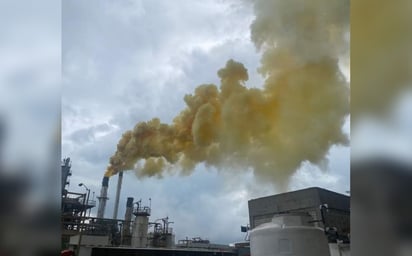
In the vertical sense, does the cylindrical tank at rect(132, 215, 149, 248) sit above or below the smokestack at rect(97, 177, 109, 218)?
below

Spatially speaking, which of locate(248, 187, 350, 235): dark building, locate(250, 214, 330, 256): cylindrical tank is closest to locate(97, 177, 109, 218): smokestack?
locate(248, 187, 350, 235): dark building

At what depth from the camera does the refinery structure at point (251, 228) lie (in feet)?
25.0

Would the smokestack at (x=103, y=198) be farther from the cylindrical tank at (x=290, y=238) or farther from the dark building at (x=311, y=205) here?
the cylindrical tank at (x=290, y=238)

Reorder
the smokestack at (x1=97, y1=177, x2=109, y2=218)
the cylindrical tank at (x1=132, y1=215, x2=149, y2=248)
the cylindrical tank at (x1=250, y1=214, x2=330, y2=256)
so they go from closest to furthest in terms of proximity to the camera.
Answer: the cylindrical tank at (x1=250, y1=214, x2=330, y2=256) → the cylindrical tank at (x1=132, y1=215, x2=149, y2=248) → the smokestack at (x1=97, y1=177, x2=109, y2=218)

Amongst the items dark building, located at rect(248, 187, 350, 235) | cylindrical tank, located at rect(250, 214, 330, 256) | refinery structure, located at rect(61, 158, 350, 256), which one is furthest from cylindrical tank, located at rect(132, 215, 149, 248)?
cylindrical tank, located at rect(250, 214, 330, 256)

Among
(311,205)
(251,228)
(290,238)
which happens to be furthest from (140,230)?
(290,238)

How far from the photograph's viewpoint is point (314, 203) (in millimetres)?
14766

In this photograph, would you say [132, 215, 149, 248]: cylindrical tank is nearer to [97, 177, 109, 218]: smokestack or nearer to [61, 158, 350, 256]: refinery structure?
[61, 158, 350, 256]: refinery structure

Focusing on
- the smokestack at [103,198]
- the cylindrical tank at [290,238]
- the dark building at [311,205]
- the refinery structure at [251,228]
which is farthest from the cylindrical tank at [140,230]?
the cylindrical tank at [290,238]

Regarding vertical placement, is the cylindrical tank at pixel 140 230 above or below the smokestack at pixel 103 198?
below

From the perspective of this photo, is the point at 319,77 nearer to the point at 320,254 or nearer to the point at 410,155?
the point at 320,254

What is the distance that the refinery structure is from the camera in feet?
25.0

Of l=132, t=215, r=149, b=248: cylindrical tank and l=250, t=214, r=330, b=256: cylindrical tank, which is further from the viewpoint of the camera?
l=132, t=215, r=149, b=248: cylindrical tank

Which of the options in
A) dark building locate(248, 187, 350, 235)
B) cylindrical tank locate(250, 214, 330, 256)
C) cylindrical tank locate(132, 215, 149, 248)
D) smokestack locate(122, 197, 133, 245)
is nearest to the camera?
cylindrical tank locate(250, 214, 330, 256)
